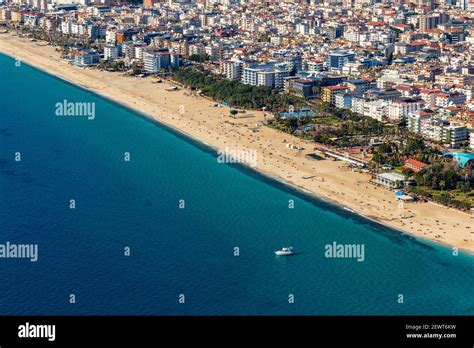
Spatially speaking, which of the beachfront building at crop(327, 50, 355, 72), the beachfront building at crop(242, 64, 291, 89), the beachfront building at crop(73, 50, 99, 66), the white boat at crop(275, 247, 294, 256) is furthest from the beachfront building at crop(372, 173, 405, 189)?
the beachfront building at crop(73, 50, 99, 66)

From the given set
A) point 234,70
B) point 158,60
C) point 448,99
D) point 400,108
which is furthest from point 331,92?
point 158,60

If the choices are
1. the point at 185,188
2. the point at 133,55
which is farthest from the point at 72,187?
the point at 133,55

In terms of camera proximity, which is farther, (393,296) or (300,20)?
(300,20)

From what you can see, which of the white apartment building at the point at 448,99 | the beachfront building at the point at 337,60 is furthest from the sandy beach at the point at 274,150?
the beachfront building at the point at 337,60

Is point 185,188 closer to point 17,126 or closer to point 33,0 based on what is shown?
point 17,126

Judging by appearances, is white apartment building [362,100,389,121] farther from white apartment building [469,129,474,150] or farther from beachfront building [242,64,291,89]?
beachfront building [242,64,291,89]

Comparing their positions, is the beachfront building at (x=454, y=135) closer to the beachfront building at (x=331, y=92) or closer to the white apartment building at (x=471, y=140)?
the white apartment building at (x=471, y=140)

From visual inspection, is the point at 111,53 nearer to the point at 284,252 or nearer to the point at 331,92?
the point at 331,92
